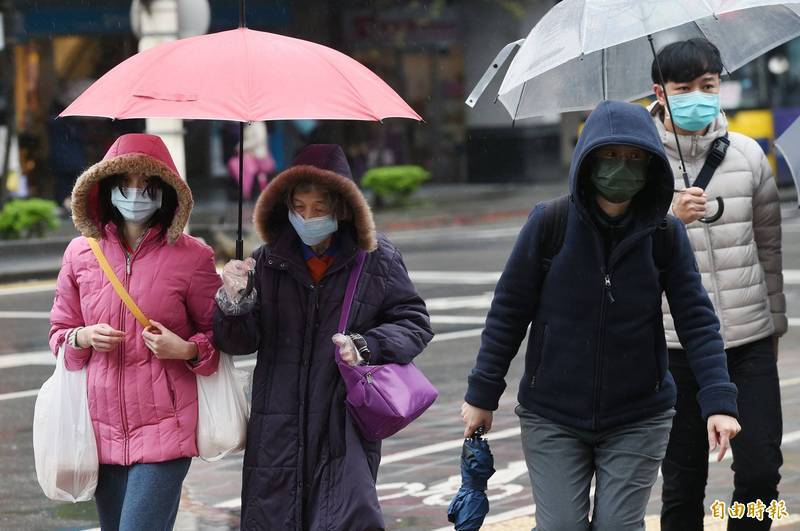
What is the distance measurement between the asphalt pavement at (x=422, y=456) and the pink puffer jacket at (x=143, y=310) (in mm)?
A: 2251

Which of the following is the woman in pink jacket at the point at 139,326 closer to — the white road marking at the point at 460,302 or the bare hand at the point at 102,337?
the bare hand at the point at 102,337

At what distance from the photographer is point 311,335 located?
187 inches

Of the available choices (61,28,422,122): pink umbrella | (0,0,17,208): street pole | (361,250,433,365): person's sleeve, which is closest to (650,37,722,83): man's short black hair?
(61,28,422,122): pink umbrella

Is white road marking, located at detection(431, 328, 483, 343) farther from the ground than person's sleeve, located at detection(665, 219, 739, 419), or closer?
closer

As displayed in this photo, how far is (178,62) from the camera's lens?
489cm

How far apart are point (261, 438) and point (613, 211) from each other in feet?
4.21

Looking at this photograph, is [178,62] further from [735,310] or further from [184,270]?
[735,310]

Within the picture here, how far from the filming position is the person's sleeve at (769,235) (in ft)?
18.6

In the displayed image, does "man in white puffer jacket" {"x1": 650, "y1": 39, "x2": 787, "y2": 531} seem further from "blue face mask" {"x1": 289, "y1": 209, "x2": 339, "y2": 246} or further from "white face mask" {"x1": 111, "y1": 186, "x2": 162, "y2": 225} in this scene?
"white face mask" {"x1": 111, "y1": 186, "x2": 162, "y2": 225}

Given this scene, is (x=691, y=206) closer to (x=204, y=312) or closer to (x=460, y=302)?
(x=204, y=312)

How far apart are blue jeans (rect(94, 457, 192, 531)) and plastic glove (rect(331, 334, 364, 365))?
0.61m

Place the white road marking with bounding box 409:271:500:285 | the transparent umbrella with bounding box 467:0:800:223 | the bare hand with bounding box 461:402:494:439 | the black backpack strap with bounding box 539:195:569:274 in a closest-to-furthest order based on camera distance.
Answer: the black backpack strap with bounding box 539:195:569:274
the bare hand with bounding box 461:402:494:439
the transparent umbrella with bounding box 467:0:800:223
the white road marking with bounding box 409:271:500:285

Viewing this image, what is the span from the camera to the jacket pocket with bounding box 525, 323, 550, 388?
15.0 feet

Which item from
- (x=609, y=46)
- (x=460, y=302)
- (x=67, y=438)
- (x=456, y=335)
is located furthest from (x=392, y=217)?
(x=67, y=438)
